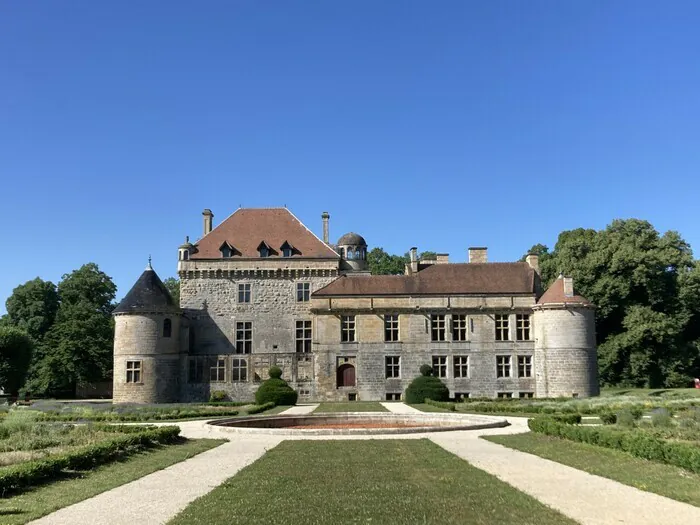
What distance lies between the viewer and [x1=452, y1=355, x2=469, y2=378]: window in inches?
1598

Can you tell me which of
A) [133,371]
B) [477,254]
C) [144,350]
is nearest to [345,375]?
[144,350]

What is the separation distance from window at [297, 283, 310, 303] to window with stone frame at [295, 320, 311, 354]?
144 centimetres

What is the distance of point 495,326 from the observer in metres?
41.0

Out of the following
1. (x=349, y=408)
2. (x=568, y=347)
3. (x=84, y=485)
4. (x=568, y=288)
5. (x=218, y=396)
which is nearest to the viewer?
(x=84, y=485)

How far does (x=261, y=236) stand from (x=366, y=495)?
116 ft

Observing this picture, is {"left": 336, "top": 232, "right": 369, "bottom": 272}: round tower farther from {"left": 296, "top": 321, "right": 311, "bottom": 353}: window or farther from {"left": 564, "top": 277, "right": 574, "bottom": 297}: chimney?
{"left": 564, "top": 277, "right": 574, "bottom": 297}: chimney

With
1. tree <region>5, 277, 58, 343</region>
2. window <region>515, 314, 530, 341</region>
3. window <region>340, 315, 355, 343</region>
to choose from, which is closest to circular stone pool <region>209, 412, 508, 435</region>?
window <region>340, 315, 355, 343</region>

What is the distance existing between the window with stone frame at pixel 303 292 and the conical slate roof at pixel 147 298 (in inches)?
308

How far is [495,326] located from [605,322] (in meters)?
12.6

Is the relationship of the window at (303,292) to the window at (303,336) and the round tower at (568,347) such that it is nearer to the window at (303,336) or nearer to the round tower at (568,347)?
the window at (303,336)

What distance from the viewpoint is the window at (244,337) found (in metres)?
43.1

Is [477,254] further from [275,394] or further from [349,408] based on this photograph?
[349,408]

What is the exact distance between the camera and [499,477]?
11734mm

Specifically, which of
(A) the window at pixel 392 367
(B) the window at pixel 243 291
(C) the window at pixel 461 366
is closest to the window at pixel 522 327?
(C) the window at pixel 461 366
